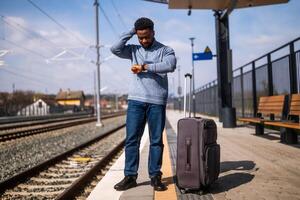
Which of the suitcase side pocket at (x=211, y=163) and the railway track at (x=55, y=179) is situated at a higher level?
the suitcase side pocket at (x=211, y=163)

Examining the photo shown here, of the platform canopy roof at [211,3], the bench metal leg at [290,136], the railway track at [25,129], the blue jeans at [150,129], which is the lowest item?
the railway track at [25,129]

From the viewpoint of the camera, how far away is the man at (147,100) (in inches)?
196

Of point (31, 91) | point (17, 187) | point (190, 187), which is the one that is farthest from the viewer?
point (31, 91)

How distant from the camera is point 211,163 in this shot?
4.82 m

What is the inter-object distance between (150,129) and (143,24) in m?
1.15

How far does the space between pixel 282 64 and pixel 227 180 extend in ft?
20.8

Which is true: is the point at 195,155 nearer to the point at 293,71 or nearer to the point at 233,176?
the point at 233,176

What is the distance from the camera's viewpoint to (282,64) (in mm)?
11070

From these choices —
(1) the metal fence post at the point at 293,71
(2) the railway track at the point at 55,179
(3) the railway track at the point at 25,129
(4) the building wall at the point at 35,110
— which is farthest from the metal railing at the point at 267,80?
(4) the building wall at the point at 35,110

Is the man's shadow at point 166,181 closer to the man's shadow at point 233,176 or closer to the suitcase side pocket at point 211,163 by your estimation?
the man's shadow at point 233,176

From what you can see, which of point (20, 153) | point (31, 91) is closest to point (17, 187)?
point (20, 153)

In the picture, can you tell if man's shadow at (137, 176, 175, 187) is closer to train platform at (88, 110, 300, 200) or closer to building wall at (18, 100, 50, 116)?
train platform at (88, 110, 300, 200)

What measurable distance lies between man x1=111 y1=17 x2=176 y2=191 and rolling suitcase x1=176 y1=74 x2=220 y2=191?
0.99 ft

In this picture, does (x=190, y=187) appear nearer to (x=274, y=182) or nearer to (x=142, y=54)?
(x=274, y=182)
